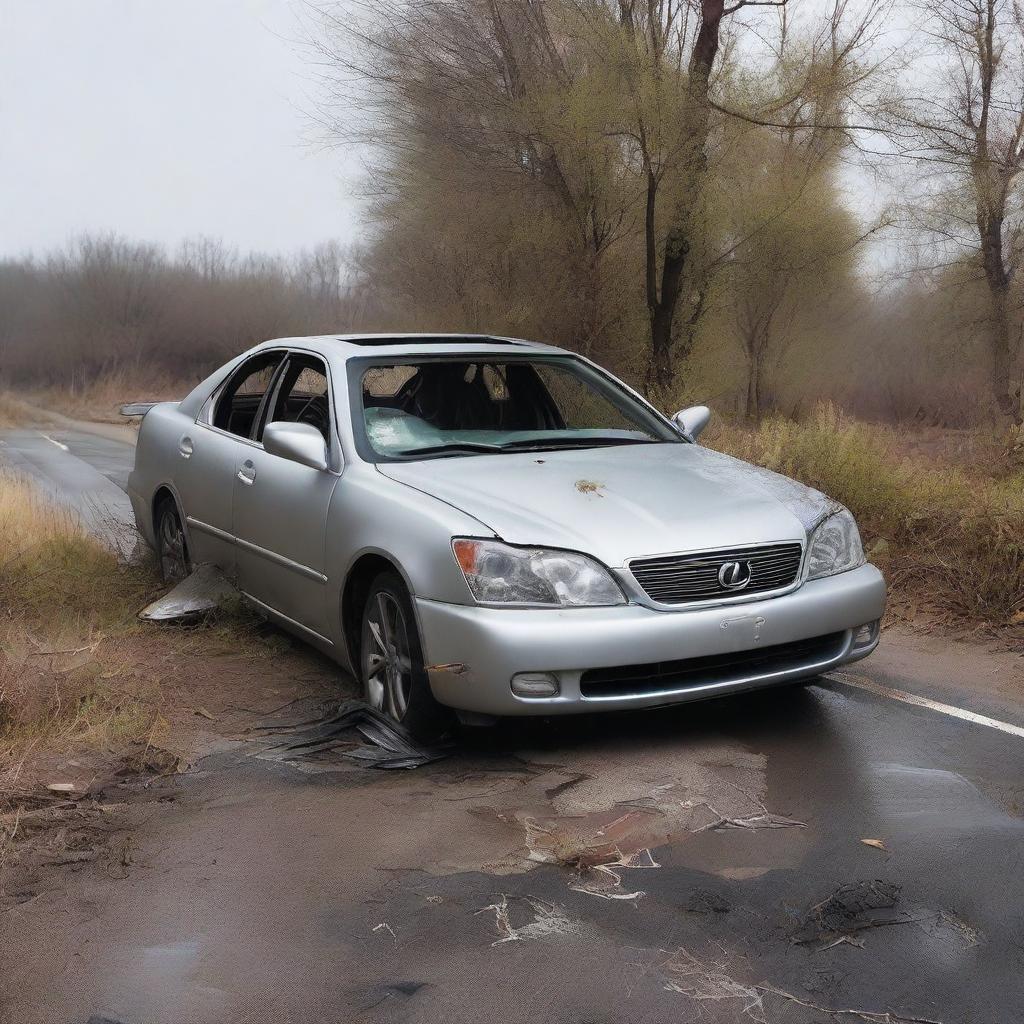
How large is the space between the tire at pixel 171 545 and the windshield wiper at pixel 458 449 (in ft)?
6.75

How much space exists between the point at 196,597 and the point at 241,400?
3.81ft

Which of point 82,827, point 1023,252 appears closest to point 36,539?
point 82,827

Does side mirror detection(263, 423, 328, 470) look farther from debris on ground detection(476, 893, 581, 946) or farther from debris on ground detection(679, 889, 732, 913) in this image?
debris on ground detection(679, 889, 732, 913)

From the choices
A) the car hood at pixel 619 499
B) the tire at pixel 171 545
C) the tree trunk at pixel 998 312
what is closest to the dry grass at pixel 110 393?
the tree trunk at pixel 998 312

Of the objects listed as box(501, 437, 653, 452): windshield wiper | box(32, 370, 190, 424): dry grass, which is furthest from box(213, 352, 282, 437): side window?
box(32, 370, 190, 424): dry grass

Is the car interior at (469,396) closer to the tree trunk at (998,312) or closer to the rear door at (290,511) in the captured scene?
the rear door at (290,511)

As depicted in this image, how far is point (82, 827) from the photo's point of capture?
169 inches

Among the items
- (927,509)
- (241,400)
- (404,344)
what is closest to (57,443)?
(241,400)

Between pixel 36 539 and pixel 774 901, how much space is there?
6.47 m

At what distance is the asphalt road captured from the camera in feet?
10.3

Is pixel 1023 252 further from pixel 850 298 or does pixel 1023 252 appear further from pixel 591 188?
pixel 591 188

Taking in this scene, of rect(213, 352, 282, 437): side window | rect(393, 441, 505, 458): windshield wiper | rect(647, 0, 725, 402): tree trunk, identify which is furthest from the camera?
rect(647, 0, 725, 402): tree trunk

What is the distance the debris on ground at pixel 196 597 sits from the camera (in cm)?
680

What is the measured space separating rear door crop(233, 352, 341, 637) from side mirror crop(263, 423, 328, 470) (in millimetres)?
58
